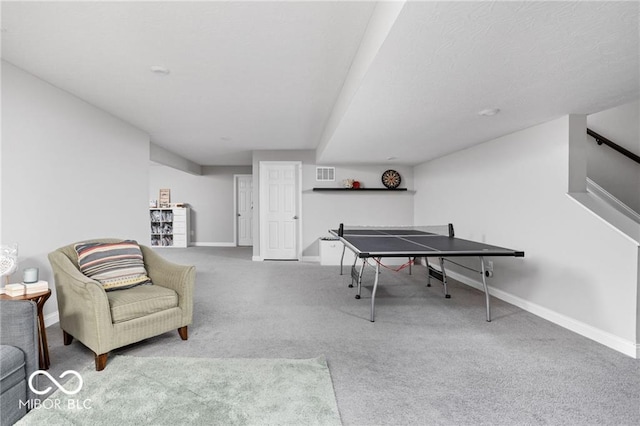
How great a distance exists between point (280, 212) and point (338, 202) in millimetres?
1219

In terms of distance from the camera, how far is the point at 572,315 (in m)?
2.72

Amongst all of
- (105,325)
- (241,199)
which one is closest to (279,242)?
(241,199)

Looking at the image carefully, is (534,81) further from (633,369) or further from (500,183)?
(633,369)

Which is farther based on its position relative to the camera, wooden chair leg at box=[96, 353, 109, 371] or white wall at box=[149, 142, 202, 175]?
white wall at box=[149, 142, 202, 175]

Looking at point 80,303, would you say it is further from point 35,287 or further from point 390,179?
point 390,179

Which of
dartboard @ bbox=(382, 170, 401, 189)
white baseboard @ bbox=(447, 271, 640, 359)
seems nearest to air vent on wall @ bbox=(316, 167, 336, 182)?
dartboard @ bbox=(382, 170, 401, 189)

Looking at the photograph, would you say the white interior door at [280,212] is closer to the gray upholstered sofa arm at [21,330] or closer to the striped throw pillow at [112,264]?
the striped throw pillow at [112,264]

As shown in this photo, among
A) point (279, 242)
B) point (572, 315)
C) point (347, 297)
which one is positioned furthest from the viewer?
point (279, 242)

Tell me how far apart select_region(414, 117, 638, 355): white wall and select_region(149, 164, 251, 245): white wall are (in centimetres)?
611

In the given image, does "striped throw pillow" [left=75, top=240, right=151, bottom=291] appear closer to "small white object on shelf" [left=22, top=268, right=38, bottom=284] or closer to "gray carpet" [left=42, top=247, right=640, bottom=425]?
"small white object on shelf" [left=22, top=268, right=38, bottom=284]

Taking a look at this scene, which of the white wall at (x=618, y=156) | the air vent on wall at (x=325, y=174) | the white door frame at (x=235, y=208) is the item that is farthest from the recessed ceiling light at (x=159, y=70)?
the white door frame at (x=235, y=208)

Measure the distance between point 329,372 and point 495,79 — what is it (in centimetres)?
227

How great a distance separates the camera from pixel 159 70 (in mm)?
2484

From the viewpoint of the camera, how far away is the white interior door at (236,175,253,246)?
27.2ft
